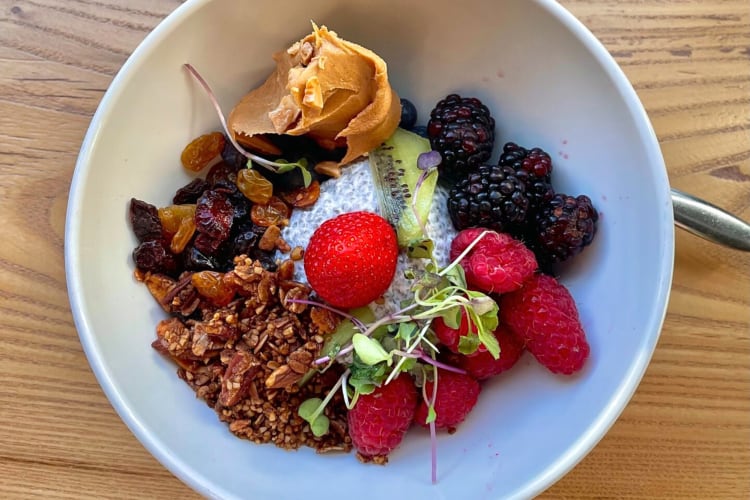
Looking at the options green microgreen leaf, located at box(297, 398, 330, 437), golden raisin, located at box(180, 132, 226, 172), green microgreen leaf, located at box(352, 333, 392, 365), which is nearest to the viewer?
green microgreen leaf, located at box(352, 333, 392, 365)

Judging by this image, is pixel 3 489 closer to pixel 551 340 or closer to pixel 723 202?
pixel 551 340

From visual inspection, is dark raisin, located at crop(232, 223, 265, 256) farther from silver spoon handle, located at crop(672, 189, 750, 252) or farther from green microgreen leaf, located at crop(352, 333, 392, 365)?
silver spoon handle, located at crop(672, 189, 750, 252)

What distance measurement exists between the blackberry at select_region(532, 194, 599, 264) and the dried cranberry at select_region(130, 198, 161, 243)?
28.7 inches

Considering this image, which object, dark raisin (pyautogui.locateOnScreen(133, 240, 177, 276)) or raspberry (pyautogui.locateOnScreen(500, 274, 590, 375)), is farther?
dark raisin (pyautogui.locateOnScreen(133, 240, 177, 276))

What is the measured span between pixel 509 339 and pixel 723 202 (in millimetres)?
587

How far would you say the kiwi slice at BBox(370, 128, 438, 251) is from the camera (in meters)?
1.22

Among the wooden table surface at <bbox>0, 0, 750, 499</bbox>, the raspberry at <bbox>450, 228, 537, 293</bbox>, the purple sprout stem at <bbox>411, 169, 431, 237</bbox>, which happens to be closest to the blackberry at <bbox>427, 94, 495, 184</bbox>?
the purple sprout stem at <bbox>411, 169, 431, 237</bbox>

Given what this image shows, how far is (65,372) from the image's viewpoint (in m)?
1.31

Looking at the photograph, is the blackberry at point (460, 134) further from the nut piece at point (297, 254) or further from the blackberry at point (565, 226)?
the nut piece at point (297, 254)

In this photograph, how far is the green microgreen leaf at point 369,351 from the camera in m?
1.07

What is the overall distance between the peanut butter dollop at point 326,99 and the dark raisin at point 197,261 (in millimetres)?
239

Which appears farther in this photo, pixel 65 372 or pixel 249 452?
pixel 65 372

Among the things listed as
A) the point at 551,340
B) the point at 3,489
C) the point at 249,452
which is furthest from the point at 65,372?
the point at 551,340

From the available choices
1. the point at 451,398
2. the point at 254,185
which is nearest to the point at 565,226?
the point at 451,398
